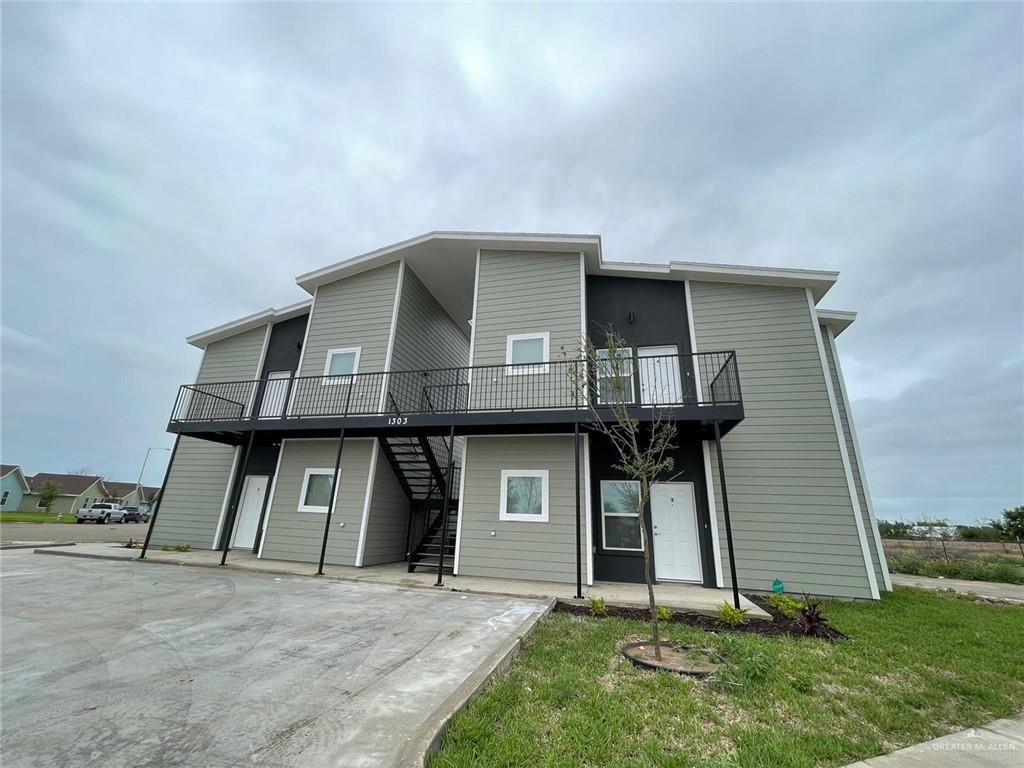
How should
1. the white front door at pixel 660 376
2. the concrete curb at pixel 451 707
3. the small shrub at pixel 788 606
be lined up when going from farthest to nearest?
the white front door at pixel 660 376, the small shrub at pixel 788 606, the concrete curb at pixel 451 707

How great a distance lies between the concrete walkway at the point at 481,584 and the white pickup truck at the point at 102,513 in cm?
3160

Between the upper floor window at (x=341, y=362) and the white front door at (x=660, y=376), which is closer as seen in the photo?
the white front door at (x=660, y=376)

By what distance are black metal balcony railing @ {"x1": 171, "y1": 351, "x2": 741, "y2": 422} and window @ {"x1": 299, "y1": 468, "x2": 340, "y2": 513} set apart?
158cm

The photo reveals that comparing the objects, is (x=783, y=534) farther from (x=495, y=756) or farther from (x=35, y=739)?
(x=35, y=739)

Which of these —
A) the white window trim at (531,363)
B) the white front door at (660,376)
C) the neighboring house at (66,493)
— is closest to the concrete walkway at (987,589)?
the white front door at (660,376)

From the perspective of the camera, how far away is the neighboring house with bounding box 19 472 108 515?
152ft

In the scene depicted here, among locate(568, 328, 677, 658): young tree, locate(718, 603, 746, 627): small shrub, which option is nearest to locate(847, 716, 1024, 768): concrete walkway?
locate(568, 328, 677, 658): young tree

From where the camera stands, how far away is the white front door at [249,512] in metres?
11.7

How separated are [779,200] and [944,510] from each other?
16836 millimetres

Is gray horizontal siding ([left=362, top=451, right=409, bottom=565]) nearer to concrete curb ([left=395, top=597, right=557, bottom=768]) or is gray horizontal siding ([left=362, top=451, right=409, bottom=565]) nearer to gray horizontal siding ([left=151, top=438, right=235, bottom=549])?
gray horizontal siding ([left=151, top=438, right=235, bottom=549])

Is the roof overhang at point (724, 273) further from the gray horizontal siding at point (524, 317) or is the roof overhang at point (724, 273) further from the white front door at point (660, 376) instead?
the white front door at point (660, 376)

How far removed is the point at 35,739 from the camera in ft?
8.25

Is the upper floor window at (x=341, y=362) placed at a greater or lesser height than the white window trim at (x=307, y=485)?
greater

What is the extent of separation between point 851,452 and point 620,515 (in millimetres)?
5614
